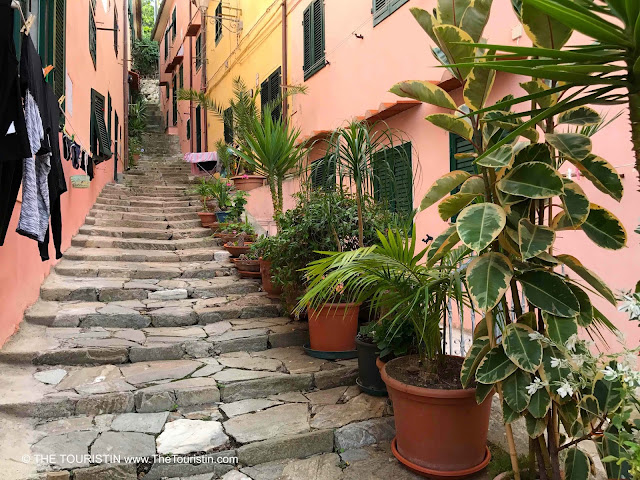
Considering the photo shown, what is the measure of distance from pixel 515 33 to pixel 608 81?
345 cm

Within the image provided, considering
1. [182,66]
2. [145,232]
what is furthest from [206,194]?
[182,66]

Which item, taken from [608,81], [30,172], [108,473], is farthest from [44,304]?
[608,81]

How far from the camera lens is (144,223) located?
25.8 feet

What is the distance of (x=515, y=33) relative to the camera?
4.04 m

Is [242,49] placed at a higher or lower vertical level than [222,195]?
higher

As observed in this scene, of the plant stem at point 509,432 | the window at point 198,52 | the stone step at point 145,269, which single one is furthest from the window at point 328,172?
the window at point 198,52

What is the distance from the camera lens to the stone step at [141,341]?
11.7ft

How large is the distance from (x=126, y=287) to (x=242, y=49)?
25.9 feet

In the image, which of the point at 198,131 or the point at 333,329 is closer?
the point at 333,329

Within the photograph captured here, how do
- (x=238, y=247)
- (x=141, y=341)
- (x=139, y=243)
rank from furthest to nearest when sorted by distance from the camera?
1. (x=139, y=243)
2. (x=238, y=247)
3. (x=141, y=341)

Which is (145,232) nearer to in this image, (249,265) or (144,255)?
(144,255)

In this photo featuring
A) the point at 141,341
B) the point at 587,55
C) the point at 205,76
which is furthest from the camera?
the point at 205,76

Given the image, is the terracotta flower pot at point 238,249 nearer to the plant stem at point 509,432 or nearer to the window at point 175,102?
the plant stem at point 509,432

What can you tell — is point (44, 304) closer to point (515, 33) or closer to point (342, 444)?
point (342, 444)
